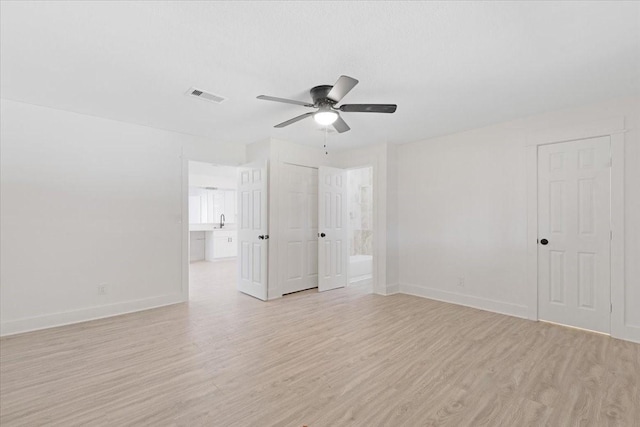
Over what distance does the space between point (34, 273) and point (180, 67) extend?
297 centimetres

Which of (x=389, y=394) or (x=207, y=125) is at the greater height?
(x=207, y=125)

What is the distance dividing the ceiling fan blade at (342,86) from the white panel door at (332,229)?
2643 millimetres

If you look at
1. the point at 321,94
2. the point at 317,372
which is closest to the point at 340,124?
the point at 321,94

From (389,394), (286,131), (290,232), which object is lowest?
(389,394)

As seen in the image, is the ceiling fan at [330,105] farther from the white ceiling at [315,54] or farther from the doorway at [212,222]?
the doorway at [212,222]

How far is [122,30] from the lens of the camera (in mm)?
2053

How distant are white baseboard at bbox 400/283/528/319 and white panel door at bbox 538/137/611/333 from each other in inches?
10.5

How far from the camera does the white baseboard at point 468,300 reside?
3.87 m

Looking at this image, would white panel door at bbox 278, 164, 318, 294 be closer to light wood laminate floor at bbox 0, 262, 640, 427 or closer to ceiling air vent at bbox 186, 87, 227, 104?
light wood laminate floor at bbox 0, 262, 640, 427

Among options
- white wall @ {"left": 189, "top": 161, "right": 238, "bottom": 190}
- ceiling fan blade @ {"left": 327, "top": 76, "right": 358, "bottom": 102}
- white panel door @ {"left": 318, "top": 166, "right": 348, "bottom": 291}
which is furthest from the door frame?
white wall @ {"left": 189, "top": 161, "right": 238, "bottom": 190}

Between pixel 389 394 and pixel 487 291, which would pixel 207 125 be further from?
pixel 487 291

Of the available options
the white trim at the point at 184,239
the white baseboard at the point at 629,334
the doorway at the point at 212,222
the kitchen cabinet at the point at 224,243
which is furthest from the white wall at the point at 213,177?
the white baseboard at the point at 629,334

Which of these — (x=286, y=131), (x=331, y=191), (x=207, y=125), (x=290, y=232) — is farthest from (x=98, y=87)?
(x=331, y=191)

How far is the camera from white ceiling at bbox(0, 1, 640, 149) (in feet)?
6.16
